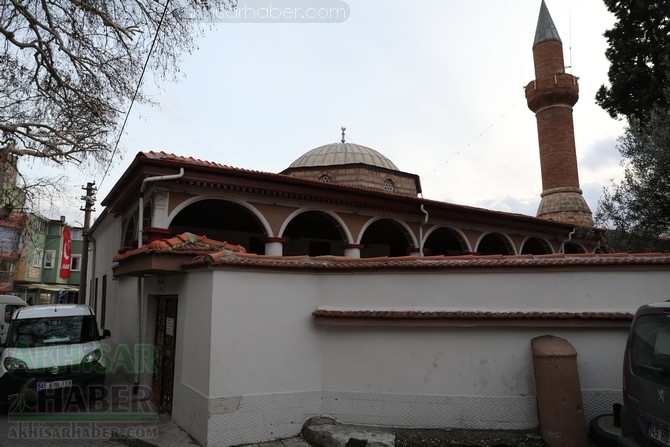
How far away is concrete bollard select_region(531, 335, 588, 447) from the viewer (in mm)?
4176

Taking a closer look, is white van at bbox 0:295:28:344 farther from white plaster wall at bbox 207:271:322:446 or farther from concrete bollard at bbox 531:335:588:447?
concrete bollard at bbox 531:335:588:447

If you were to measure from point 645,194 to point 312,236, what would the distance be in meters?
8.85

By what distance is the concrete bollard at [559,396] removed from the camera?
164 inches

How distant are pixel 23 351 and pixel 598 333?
25.9 feet

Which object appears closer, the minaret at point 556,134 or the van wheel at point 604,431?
the van wheel at point 604,431

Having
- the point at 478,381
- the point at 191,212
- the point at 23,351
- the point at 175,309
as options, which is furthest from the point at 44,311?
the point at 478,381

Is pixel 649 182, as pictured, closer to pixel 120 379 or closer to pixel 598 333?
pixel 598 333

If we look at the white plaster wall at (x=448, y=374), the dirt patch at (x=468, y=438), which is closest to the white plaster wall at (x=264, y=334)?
the white plaster wall at (x=448, y=374)

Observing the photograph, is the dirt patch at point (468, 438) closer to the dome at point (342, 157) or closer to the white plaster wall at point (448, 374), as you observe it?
the white plaster wall at point (448, 374)

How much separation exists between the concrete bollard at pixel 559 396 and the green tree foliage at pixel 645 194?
15.2ft

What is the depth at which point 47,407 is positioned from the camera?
634cm

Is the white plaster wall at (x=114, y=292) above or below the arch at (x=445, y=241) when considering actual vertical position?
below

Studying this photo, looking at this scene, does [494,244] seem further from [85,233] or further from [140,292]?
[85,233]

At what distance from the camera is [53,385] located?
245 inches
